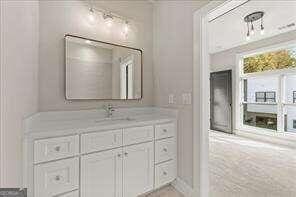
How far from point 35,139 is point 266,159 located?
3681 mm

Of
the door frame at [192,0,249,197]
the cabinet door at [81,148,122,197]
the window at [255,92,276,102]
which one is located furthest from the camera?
the window at [255,92,276,102]

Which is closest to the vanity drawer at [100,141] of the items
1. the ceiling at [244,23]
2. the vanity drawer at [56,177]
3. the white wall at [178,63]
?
the vanity drawer at [56,177]

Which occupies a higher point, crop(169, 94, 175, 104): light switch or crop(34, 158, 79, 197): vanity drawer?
crop(169, 94, 175, 104): light switch

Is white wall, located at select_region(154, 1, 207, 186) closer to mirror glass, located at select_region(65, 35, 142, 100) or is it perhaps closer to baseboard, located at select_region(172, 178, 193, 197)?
baseboard, located at select_region(172, 178, 193, 197)

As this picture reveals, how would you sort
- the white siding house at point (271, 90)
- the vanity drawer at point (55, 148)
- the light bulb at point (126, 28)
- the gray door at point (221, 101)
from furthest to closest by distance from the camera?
the gray door at point (221, 101), the white siding house at point (271, 90), the light bulb at point (126, 28), the vanity drawer at point (55, 148)

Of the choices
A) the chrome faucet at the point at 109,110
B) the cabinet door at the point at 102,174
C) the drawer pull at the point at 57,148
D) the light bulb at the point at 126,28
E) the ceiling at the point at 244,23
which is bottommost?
the cabinet door at the point at 102,174

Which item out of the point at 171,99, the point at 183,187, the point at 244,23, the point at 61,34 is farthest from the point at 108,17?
the point at 244,23

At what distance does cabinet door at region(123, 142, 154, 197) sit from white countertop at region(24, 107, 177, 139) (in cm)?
27

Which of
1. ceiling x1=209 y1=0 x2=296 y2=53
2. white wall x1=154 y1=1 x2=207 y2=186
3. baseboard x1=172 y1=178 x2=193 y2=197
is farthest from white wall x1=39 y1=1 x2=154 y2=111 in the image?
ceiling x1=209 y1=0 x2=296 y2=53

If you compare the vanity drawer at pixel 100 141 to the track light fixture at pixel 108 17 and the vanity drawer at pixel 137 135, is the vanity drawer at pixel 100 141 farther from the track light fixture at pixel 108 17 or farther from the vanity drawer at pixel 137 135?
the track light fixture at pixel 108 17

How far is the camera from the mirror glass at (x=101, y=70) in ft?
6.78

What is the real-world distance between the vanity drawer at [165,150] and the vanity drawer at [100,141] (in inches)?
20.5

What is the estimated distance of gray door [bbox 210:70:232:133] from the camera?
5656 mm

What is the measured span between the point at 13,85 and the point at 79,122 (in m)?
0.87
